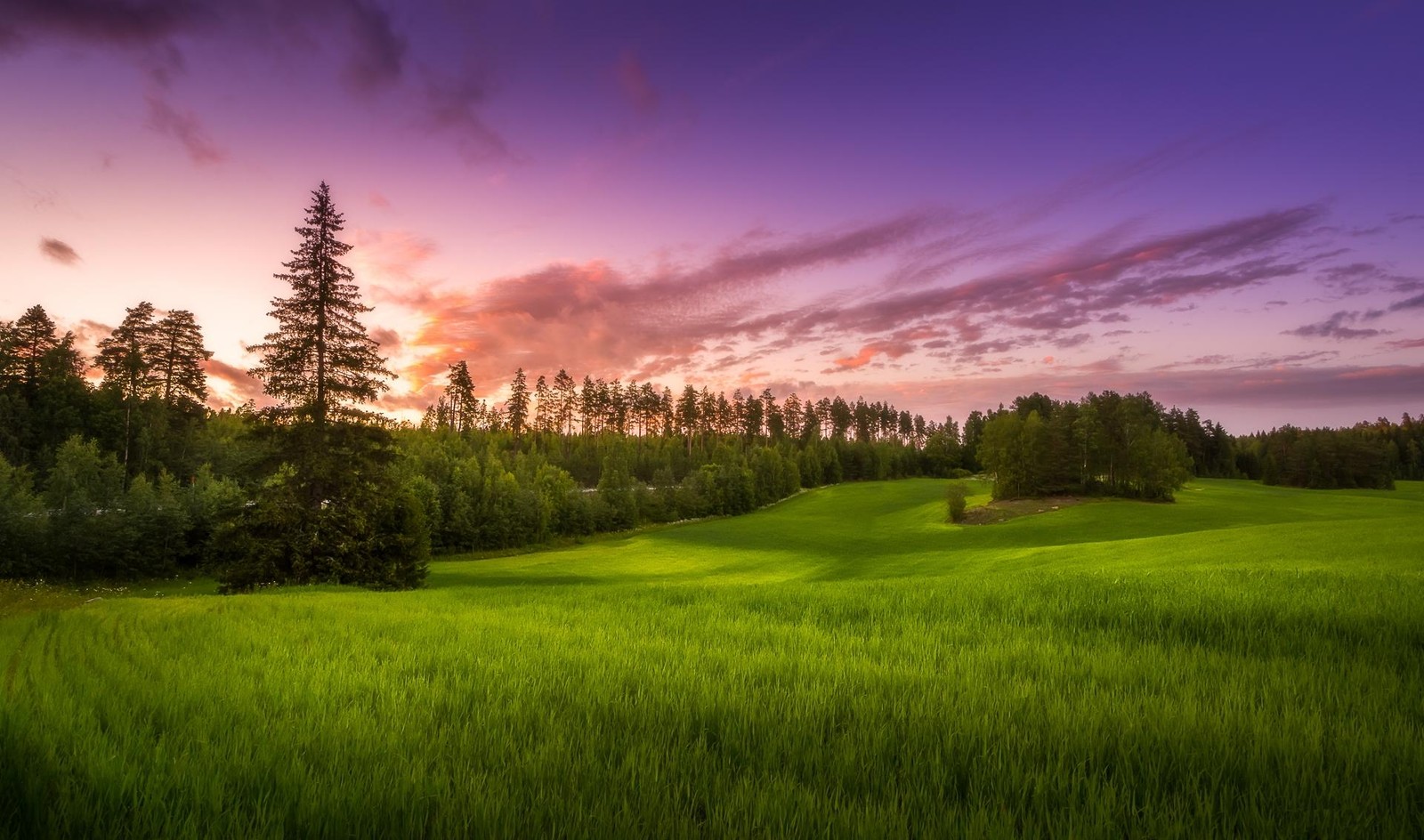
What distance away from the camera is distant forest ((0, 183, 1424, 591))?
26.0m

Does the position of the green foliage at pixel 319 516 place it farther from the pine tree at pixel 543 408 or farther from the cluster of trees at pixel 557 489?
the pine tree at pixel 543 408

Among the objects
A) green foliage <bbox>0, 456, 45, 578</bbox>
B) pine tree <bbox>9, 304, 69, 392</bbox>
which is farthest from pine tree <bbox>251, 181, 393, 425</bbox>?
pine tree <bbox>9, 304, 69, 392</bbox>

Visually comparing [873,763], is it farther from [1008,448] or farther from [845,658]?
[1008,448]

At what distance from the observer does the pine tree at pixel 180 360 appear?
2517 inches

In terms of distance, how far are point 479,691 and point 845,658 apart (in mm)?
3429

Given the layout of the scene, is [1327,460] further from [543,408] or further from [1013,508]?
[543,408]

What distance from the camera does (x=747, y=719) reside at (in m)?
3.93

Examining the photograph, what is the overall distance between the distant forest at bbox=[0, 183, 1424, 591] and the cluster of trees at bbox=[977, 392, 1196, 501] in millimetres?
268

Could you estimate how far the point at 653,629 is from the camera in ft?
26.3

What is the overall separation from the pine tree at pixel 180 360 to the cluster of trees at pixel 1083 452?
94.7m

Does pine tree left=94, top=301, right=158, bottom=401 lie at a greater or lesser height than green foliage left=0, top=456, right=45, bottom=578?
greater

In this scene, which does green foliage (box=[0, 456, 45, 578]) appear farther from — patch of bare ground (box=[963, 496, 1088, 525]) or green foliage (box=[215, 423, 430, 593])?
patch of bare ground (box=[963, 496, 1088, 525])

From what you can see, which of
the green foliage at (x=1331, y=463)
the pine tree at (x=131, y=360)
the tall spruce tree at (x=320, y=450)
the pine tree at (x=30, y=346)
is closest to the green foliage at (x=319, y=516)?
the tall spruce tree at (x=320, y=450)

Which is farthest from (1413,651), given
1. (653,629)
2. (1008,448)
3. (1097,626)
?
(1008,448)
